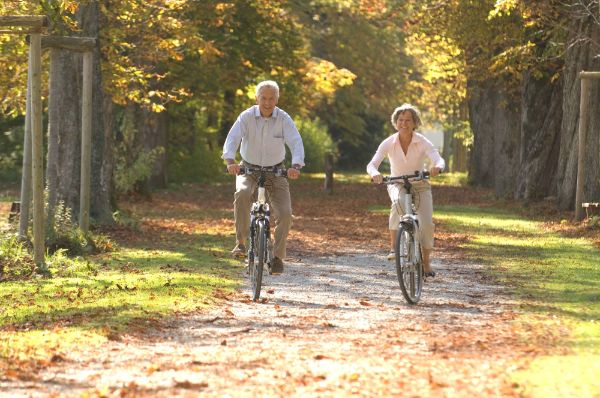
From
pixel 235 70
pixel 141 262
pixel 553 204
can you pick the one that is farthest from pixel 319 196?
pixel 141 262

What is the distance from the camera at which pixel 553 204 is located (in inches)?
1100

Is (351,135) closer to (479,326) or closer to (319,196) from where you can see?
(319,196)

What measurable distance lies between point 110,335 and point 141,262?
7.13 metres

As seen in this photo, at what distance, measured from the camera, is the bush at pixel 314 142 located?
63.9 metres

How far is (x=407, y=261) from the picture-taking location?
1188cm

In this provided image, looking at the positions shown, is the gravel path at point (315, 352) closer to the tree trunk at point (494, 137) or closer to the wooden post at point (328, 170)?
the tree trunk at point (494, 137)

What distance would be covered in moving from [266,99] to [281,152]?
0.57 metres

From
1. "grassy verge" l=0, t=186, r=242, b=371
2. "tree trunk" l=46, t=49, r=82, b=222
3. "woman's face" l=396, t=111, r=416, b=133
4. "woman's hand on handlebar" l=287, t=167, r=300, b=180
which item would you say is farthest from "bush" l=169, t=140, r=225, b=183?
"woman's hand on handlebar" l=287, t=167, r=300, b=180

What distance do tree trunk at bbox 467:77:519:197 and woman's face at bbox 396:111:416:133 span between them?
21.9m

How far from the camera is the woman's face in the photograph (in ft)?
39.9

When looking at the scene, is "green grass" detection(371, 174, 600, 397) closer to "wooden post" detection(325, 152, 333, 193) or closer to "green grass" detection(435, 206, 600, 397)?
"green grass" detection(435, 206, 600, 397)

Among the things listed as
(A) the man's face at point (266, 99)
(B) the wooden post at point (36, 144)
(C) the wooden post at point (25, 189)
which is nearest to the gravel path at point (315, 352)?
(A) the man's face at point (266, 99)

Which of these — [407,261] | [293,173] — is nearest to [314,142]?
[407,261]

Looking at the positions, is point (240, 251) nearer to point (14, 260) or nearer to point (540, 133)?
point (14, 260)
